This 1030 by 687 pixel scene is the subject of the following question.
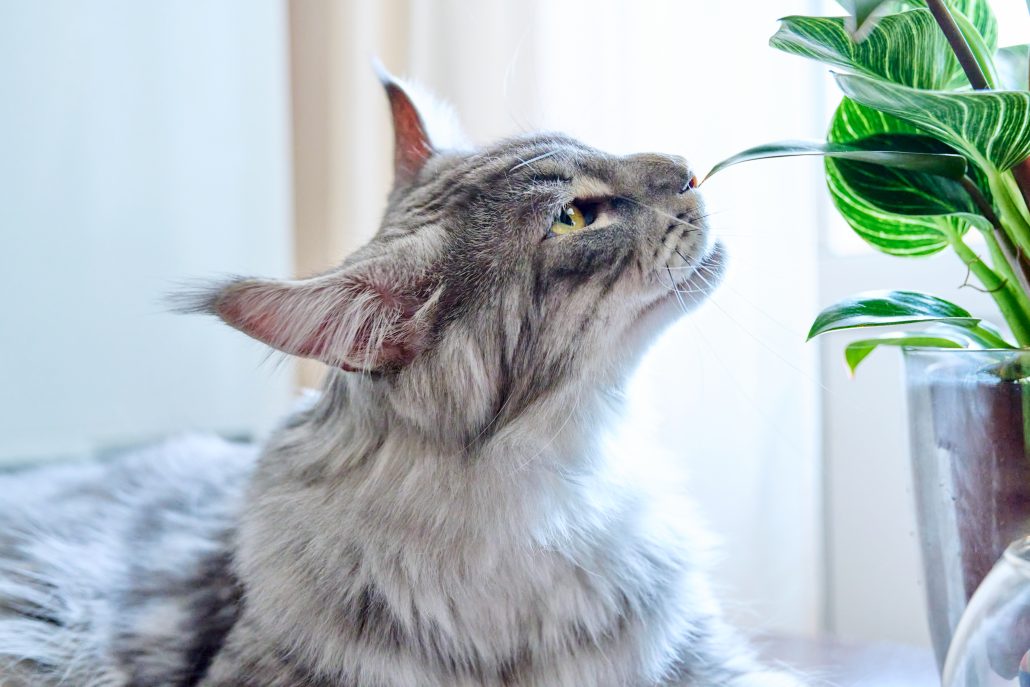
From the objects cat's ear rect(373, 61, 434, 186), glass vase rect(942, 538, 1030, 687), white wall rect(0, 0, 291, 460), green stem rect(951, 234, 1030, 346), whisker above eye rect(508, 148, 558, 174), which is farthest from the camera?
white wall rect(0, 0, 291, 460)

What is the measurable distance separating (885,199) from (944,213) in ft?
0.18

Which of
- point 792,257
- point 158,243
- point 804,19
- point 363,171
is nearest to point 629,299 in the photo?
point 804,19

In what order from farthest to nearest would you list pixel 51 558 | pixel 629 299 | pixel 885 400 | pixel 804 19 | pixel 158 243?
pixel 158 243 → pixel 885 400 → pixel 51 558 → pixel 629 299 → pixel 804 19

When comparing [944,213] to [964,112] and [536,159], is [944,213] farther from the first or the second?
[536,159]

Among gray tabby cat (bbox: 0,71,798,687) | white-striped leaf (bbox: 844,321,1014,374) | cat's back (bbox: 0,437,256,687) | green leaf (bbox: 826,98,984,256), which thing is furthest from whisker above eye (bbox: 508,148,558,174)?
cat's back (bbox: 0,437,256,687)

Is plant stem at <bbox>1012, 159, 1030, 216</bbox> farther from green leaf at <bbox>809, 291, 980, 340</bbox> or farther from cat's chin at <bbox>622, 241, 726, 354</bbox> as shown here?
cat's chin at <bbox>622, 241, 726, 354</bbox>

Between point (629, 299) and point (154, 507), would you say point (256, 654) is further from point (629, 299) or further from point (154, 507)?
point (629, 299)

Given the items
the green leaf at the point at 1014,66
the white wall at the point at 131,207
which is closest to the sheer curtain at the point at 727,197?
the green leaf at the point at 1014,66

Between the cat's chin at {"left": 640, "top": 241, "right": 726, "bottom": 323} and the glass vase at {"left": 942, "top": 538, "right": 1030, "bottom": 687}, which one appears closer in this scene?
the glass vase at {"left": 942, "top": 538, "right": 1030, "bottom": 687}

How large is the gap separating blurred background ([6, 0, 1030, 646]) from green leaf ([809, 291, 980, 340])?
21 cm

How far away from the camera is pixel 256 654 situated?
36.3 inches

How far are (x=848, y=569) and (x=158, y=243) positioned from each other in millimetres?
1603

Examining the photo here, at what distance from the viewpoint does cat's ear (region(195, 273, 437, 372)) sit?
29.9 inches

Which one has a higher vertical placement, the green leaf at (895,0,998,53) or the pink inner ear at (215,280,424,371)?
the green leaf at (895,0,998,53)
